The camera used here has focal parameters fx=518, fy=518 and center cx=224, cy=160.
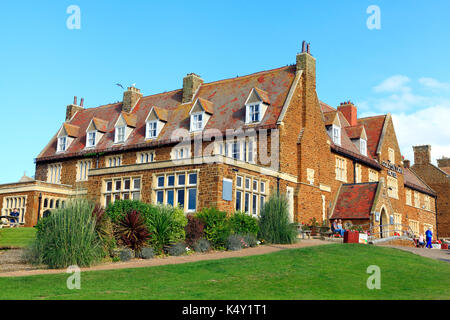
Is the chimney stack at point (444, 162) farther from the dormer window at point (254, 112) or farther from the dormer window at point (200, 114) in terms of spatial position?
the dormer window at point (200, 114)

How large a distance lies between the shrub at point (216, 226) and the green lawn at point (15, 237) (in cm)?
842

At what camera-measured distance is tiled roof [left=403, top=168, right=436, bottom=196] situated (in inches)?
2029

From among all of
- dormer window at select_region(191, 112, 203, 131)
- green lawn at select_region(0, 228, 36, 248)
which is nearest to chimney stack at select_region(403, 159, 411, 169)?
dormer window at select_region(191, 112, 203, 131)

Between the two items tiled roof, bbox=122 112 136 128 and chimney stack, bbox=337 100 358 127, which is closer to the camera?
tiled roof, bbox=122 112 136 128

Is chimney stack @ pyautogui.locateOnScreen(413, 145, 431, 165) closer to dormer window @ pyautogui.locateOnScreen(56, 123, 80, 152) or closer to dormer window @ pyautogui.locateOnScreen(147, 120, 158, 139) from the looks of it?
dormer window @ pyautogui.locateOnScreen(147, 120, 158, 139)

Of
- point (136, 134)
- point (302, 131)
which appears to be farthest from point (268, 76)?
point (136, 134)

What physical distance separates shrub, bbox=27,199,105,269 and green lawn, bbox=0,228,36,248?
20.8 ft

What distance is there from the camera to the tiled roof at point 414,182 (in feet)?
169

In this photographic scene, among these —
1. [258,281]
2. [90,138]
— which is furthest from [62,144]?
[258,281]

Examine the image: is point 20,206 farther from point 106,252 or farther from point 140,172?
point 106,252

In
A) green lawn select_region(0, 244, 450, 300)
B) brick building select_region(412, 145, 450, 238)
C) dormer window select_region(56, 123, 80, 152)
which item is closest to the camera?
Result: green lawn select_region(0, 244, 450, 300)

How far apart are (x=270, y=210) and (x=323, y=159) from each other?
41.9ft

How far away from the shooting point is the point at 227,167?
26500 mm
